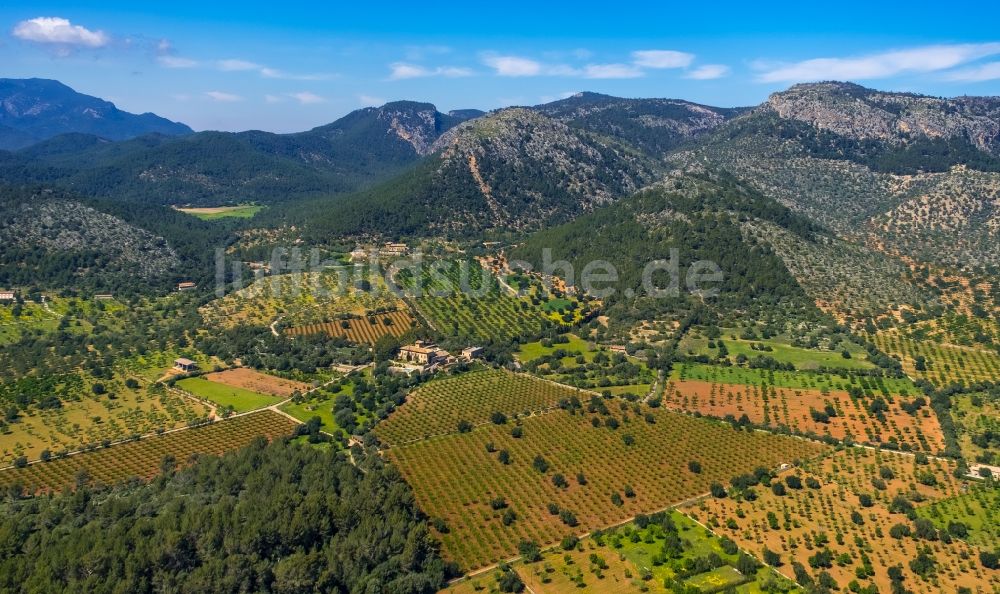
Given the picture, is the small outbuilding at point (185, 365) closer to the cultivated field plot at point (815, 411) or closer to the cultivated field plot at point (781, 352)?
the cultivated field plot at point (815, 411)

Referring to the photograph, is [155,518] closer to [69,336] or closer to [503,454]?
[503,454]

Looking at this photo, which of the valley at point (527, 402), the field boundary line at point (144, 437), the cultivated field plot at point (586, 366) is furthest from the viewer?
the cultivated field plot at point (586, 366)

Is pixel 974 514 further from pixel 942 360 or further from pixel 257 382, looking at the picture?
pixel 257 382

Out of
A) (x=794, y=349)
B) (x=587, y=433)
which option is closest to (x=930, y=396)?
(x=794, y=349)

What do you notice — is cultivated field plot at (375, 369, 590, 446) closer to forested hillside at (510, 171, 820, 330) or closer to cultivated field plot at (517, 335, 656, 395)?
cultivated field plot at (517, 335, 656, 395)

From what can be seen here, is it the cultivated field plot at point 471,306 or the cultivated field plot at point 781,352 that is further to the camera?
the cultivated field plot at point 471,306

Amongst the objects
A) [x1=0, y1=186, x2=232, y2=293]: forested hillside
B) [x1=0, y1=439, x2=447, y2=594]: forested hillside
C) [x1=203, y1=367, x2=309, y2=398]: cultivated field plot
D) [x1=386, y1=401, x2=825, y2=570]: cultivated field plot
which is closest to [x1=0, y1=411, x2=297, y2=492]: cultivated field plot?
[x1=0, y1=439, x2=447, y2=594]: forested hillside

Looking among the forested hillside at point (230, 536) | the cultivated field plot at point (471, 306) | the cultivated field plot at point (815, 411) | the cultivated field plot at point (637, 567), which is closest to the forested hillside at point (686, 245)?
the cultivated field plot at point (471, 306)

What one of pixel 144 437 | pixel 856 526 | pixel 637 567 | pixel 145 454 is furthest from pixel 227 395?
pixel 856 526

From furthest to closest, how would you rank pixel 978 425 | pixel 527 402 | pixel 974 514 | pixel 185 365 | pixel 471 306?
pixel 471 306, pixel 185 365, pixel 527 402, pixel 978 425, pixel 974 514
